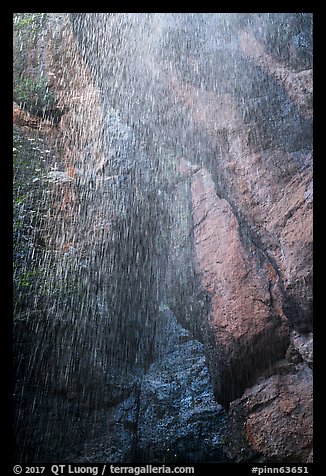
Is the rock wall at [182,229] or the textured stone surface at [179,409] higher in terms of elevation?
the rock wall at [182,229]

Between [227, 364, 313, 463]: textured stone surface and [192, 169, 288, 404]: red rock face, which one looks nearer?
[227, 364, 313, 463]: textured stone surface

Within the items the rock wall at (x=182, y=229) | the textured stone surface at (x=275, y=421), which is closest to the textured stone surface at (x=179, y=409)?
the rock wall at (x=182, y=229)

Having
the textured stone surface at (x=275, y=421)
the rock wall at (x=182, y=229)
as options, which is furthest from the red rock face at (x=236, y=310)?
the textured stone surface at (x=275, y=421)

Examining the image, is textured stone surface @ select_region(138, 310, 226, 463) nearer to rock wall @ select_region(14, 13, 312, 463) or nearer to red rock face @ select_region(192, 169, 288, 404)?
rock wall @ select_region(14, 13, 312, 463)

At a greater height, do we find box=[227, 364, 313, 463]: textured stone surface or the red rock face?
the red rock face

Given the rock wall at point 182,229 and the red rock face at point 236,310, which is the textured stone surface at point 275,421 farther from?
the red rock face at point 236,310

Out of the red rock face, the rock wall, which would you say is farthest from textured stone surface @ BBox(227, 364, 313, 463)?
the red rock face

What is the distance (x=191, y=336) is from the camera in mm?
5316

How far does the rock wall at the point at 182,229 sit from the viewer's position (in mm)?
4297

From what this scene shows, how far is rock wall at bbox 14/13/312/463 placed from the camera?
169 inches

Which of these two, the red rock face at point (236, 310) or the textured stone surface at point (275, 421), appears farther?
the red rock face at point (236, 310)

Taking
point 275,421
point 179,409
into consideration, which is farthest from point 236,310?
point 179,409

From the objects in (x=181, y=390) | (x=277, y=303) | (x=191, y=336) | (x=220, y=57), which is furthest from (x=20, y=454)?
(x=220, y=57)

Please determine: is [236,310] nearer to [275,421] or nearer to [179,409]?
[275,421]
